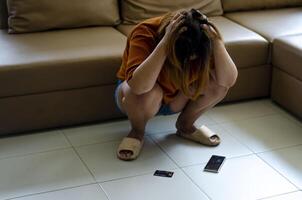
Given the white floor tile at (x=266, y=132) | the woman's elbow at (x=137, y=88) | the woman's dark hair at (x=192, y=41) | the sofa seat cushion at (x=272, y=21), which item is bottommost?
the white floor tile at (x=266, y=132)

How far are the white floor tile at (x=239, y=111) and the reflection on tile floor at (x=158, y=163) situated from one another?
0.01m

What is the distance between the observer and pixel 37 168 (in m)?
2.28

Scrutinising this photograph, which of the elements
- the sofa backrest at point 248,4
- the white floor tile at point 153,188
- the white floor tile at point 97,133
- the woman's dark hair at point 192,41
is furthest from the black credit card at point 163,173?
the sofa backrest at point 248,4

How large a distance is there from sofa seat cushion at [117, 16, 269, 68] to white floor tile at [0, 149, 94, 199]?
2.94ft

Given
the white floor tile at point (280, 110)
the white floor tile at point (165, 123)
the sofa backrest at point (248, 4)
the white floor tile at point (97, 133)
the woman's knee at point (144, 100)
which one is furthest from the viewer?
the sofa backrest at point (248, 4)

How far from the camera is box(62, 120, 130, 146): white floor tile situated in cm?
254

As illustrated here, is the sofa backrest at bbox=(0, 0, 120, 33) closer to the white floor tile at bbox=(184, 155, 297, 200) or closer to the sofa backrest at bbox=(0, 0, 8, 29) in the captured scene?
the sofa backrest at bbox=(0, 0, 8, 29)

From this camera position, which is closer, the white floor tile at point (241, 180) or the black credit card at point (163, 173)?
the white floor tile at point (241, 180)

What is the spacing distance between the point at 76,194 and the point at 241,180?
0.69m

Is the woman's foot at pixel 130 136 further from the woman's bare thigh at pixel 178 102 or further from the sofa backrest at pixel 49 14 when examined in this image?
the sofa backrest at pixel 49 14

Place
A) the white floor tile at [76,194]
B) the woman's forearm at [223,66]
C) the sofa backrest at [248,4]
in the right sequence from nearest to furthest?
the white floor tile at [76,194] < the woman's forearm at [223,66] < the sofa backrest at [248,4]

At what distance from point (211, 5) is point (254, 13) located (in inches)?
12.2

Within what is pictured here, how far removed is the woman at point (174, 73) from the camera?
6.94 feet

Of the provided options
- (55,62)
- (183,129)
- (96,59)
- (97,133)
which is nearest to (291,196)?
(183,129)
